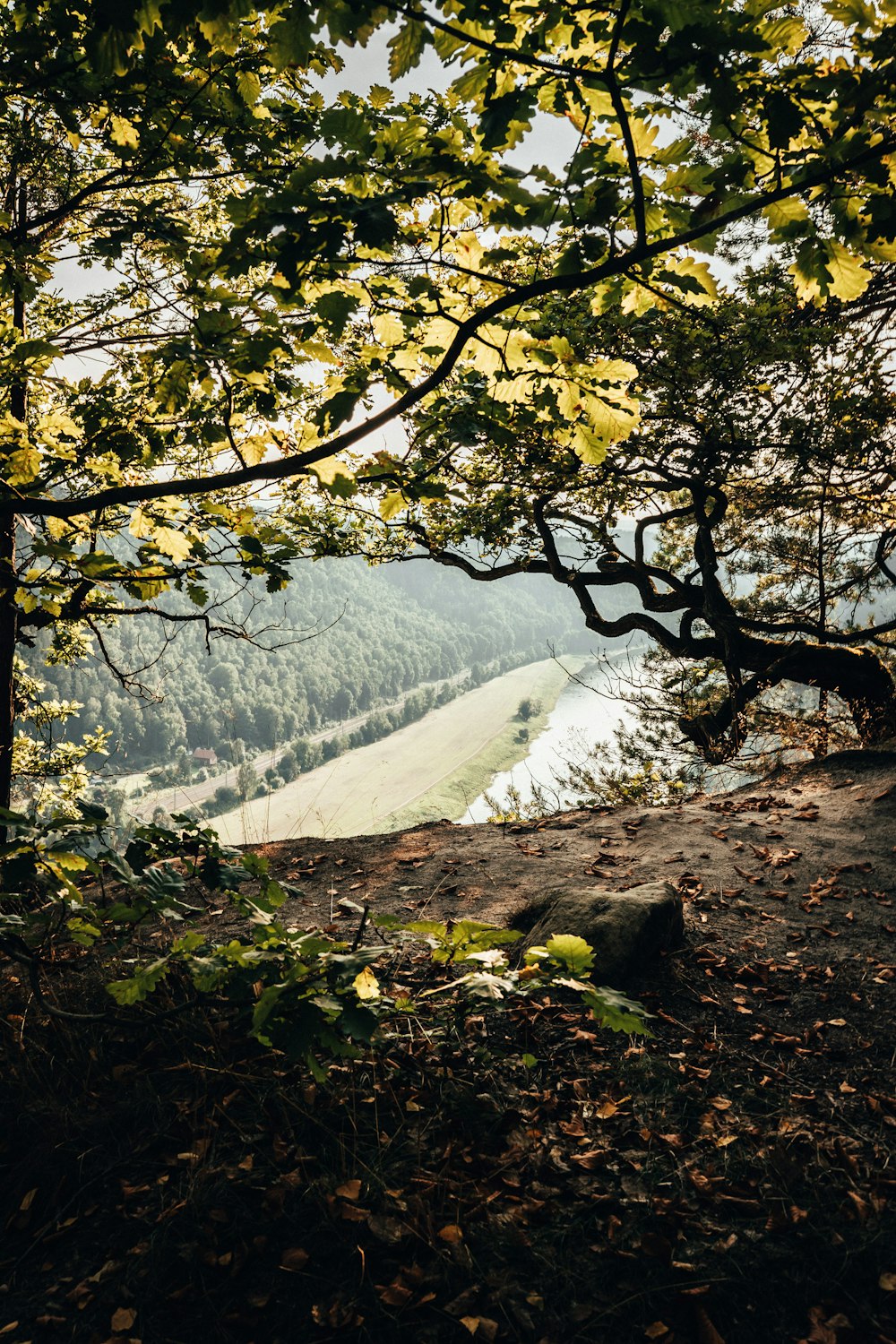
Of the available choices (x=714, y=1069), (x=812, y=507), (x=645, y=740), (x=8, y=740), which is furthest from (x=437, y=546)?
(x=714, y=1069)

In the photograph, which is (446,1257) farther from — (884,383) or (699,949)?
(884,383)

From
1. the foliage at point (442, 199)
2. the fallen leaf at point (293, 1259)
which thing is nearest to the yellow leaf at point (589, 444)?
the foliage at point (442, 199)

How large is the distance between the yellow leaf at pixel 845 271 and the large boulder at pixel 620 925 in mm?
3072

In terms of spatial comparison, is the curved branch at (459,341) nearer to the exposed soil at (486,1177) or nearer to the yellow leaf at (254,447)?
the yellow leaf at (254,447)

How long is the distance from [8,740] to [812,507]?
10.5 metres

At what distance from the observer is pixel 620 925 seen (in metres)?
3.74

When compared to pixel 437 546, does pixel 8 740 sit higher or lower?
lower

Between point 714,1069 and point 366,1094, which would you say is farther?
point 714,1069

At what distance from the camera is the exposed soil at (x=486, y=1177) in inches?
76.0

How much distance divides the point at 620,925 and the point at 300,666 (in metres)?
138

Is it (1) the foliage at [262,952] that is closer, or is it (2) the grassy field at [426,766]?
(1) the foliage at [262,952]

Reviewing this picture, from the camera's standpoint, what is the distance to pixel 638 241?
1.84 metres

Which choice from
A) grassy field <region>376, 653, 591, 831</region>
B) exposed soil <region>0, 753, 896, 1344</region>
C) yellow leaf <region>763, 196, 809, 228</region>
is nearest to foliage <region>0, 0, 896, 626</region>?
yellow leaf <region>763, 196, 809, 228</region>

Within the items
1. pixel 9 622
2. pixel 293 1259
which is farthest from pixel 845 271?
pixel 9 622
